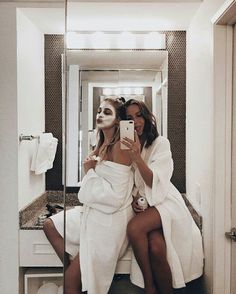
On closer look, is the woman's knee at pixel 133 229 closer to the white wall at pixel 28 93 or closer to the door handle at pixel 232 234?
the door handle at pixel 232 234

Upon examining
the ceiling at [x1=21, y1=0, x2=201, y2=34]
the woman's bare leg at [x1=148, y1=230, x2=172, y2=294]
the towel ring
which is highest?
the ceiling at [x1=21, y1=0, x2=201, y2=34]

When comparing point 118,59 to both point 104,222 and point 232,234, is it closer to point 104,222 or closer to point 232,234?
point 104,222

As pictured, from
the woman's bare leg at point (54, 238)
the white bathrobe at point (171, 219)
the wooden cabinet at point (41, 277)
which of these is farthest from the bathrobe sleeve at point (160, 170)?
the wooden cabinet at point (41, 277)

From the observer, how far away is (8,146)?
168 centimetres

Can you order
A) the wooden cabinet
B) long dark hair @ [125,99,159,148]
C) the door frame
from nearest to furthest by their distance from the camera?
1. the door frame
2. long dark hair @ [125,99,159,148]
3. the wooden cabinet

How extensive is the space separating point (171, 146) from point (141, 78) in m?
0.31

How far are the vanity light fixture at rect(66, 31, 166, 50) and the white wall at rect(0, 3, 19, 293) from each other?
0.25 meters

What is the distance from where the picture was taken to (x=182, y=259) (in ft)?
5.40

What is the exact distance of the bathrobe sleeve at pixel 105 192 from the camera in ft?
5.25

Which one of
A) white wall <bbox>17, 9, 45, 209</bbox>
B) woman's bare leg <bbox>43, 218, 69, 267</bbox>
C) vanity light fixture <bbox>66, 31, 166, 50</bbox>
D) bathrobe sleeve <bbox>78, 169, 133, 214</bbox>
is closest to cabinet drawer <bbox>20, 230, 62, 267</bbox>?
woman's bare leg <bbox>43, 218, 69, 267</bbox>

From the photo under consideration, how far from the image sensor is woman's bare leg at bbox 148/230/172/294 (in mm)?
1616

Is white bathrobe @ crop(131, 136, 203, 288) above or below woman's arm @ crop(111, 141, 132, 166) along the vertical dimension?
below

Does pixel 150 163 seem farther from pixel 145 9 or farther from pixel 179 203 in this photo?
pixel 145 9

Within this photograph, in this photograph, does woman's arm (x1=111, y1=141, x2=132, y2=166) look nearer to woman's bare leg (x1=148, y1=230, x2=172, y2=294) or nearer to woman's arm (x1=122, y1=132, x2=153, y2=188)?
woman's arm (x1=122, y1=132, x2=153, y2=188)
